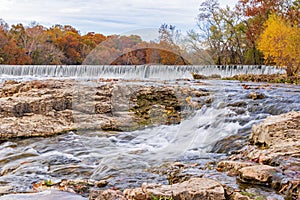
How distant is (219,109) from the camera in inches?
287

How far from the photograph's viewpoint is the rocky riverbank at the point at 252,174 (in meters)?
2.95

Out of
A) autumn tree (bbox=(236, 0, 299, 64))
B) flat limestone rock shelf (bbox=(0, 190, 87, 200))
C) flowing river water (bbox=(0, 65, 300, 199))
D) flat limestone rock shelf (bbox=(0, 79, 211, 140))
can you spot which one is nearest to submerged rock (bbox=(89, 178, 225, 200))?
flat limestone rock shelf (bbox=(0, 190, 87, 200))

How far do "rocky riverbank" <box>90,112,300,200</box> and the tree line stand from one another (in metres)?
12.5

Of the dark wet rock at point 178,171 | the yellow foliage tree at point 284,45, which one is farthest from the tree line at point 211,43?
the dark wet rock at point 178,171

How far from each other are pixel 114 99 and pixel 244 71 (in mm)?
14219

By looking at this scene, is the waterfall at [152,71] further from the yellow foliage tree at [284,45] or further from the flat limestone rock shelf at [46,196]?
the flat limestone rock shelf at [46,196]

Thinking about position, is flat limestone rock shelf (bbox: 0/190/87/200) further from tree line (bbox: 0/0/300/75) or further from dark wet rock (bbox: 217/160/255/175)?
tree line (bbox: 0/0/300/75)

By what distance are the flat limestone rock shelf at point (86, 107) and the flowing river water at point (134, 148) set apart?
0.27m

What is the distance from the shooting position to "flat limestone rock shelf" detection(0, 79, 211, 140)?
6.88 metres

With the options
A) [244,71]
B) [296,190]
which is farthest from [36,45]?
[296,190]

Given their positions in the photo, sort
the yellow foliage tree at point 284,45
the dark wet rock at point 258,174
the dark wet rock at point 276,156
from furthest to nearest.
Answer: the yellow foliage tree at point 284,45 → the dark wet rock at point 258,174 → the dark wet rock at point 276,156

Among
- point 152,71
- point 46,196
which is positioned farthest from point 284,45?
point 46,196

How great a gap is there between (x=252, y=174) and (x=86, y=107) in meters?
4.73

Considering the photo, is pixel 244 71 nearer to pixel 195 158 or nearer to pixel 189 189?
pixel 195 158
